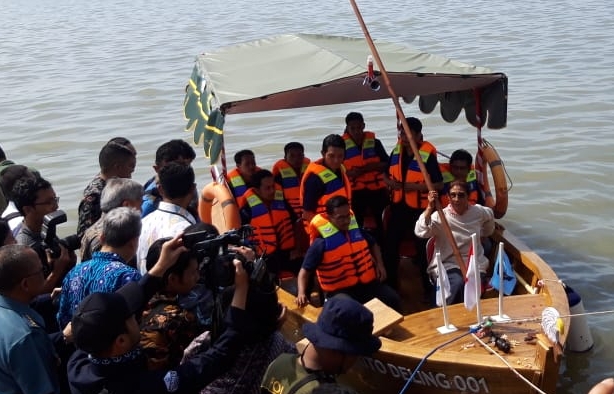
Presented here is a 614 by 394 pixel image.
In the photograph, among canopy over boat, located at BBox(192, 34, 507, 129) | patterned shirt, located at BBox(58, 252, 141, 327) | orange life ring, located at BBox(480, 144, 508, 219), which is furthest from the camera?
orange life ring, located at BBox(480, 144, 508, 219)

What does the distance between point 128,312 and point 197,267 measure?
0.49 meters

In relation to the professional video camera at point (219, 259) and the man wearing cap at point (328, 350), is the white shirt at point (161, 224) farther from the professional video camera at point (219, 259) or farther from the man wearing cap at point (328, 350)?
the man wearing cap at point (328, 350)

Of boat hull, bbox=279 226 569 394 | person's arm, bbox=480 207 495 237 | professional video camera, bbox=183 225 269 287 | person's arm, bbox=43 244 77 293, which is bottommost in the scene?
boat hull, bbox=279 226 569 394

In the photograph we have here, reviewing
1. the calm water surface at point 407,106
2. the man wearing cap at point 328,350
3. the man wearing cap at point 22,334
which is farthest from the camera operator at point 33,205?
the calm water surface at point 407,106

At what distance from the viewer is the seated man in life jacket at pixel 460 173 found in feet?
18.2

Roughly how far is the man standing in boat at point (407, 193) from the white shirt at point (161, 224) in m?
2.17

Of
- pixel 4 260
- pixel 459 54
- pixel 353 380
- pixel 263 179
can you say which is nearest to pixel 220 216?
pixel 263 179

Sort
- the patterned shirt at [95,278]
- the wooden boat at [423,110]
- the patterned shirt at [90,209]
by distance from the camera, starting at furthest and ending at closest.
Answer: the patterned shirt at [90,209], the wooden boat at [423,110], the patterned shirt at [95,278]

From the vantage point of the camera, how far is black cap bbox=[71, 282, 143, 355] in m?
2.55

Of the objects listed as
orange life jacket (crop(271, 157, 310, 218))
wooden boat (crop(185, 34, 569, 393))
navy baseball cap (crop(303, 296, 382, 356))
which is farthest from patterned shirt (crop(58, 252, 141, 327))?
orange life jacket (crop(271, 157, 310, 218))

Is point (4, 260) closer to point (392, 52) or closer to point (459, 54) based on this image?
point (392, 52)

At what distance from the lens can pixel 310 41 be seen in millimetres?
6352

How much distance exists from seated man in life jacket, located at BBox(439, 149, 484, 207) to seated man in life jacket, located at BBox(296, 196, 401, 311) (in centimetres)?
105

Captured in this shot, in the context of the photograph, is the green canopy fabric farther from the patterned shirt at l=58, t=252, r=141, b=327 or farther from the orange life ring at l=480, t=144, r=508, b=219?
the patterned shirt at l=58, t=252, r=141, b=327
